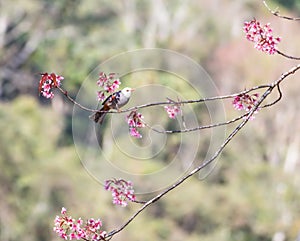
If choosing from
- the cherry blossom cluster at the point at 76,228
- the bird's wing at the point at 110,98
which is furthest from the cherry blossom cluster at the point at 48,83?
the cherry blossom cluster at the point at 76,228

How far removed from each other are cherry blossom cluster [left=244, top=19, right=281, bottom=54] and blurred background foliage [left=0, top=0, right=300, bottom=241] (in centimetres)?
602

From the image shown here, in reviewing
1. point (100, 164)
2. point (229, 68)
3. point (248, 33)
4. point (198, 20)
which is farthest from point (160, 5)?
point (248, 33)

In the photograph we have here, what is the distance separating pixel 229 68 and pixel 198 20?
3192mm

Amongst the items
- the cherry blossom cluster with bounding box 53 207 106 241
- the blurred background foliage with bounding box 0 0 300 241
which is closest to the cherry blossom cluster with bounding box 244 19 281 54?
the cherry blossom cluster with bounding box 53 207 106 241

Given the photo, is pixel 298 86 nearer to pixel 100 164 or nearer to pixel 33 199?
pixel 33 199

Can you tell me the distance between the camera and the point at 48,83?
9.41 ft

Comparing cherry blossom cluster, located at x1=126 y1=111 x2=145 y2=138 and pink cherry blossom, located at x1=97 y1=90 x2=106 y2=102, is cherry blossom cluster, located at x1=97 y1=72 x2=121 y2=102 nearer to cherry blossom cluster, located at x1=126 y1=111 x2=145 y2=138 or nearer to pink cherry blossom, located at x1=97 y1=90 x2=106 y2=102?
pink cherry blossom, located at x1=97 y1=90 x2=106 y2=102

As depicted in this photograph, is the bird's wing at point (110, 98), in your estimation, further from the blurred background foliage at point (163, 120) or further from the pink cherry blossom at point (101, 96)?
the blurred background foliage at point (163, 120)

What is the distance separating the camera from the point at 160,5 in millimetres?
25969

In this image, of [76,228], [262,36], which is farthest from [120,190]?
[262,36]

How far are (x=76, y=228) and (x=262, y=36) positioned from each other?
73cm

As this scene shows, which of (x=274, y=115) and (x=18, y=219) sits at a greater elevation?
(x=274, y=115)

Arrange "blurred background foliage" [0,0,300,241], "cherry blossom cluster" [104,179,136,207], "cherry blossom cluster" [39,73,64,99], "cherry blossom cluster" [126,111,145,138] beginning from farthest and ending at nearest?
1. "blurred background foliage" [0,0,300,241]
2. "cherry blossom cluster" [104,179,136,207]
3. "cherry blossom cluster" [126,111,145,138]
4. "cherry blossom cluster" [39,73,64,99]

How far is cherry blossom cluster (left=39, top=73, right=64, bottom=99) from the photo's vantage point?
111 inches
